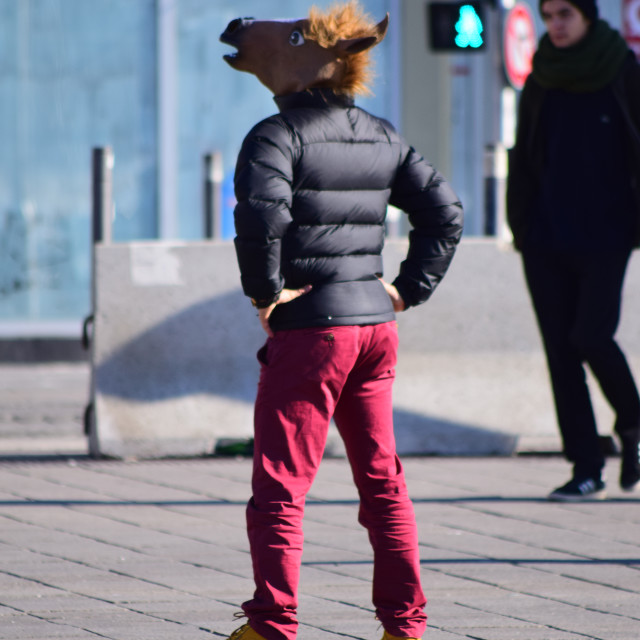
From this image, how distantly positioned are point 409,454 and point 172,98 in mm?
6752

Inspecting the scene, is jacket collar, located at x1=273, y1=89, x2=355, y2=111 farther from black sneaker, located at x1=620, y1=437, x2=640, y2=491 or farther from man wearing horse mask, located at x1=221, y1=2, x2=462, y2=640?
black sneaker, located at x1=620, y1=437, x2=640, y2=491

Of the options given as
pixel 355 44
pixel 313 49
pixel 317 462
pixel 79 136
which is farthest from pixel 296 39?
pixel 79 136

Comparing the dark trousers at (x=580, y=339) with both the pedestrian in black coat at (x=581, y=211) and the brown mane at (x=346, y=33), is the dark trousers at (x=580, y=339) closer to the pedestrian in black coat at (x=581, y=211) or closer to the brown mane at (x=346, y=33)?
the pedestrian in black coat at (x=581, y=211)

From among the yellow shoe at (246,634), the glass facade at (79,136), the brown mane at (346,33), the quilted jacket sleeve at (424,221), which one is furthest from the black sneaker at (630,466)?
→ the glass facade at (79,136)

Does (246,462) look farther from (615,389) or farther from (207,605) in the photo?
(207,605)

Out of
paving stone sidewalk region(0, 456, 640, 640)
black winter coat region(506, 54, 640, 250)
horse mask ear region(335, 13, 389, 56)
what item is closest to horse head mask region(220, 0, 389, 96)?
horse mask ear region(335, 13, 389, 56)

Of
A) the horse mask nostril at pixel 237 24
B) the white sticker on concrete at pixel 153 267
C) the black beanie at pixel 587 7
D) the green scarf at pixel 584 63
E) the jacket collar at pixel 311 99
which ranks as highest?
the black beanie at pixel 587 7

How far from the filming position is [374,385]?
3672mm

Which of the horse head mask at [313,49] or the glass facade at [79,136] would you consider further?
the glass facade at [79,136]

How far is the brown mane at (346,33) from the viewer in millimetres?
3643

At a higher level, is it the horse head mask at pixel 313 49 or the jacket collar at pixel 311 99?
the horse head mask at pixel 313 49

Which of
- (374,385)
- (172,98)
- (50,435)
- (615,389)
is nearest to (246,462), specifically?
(50,435)

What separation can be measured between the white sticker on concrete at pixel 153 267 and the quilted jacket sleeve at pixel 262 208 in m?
3.47

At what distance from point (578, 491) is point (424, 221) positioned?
233cm
